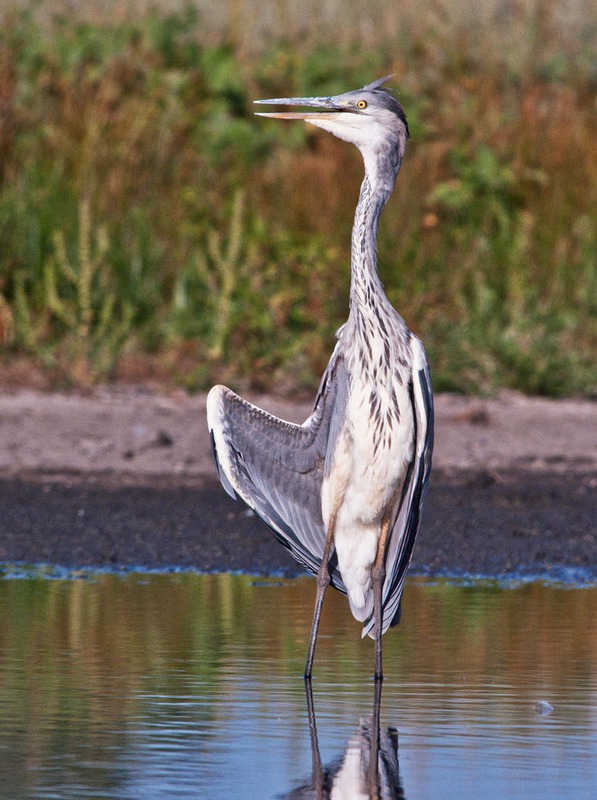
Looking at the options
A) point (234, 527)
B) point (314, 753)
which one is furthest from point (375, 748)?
point (234, 527)

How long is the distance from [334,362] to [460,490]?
291 centimetres

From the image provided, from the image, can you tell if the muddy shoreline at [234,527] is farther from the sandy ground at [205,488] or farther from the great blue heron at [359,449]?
the great blue heron at [359,449]

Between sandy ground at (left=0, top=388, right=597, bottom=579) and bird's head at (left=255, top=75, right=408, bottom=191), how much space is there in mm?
1853

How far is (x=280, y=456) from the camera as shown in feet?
17.7

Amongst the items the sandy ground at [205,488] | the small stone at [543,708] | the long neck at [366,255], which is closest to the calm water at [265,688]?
the small stone at [543,708]

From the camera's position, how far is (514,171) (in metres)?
11.7

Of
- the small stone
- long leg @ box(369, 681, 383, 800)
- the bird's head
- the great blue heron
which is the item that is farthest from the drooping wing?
the small stone

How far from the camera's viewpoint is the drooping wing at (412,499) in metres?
5.15

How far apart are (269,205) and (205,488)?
3.75 meters

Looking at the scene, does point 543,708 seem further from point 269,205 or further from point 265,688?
point 269,205

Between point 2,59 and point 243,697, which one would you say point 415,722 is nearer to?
point 243,697

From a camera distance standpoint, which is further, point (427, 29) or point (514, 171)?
point (427, 29)

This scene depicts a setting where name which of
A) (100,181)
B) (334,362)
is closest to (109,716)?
(334,362)

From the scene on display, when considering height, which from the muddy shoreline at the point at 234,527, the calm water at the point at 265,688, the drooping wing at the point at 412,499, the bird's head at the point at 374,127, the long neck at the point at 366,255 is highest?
the bird's head at the point at 374,127
